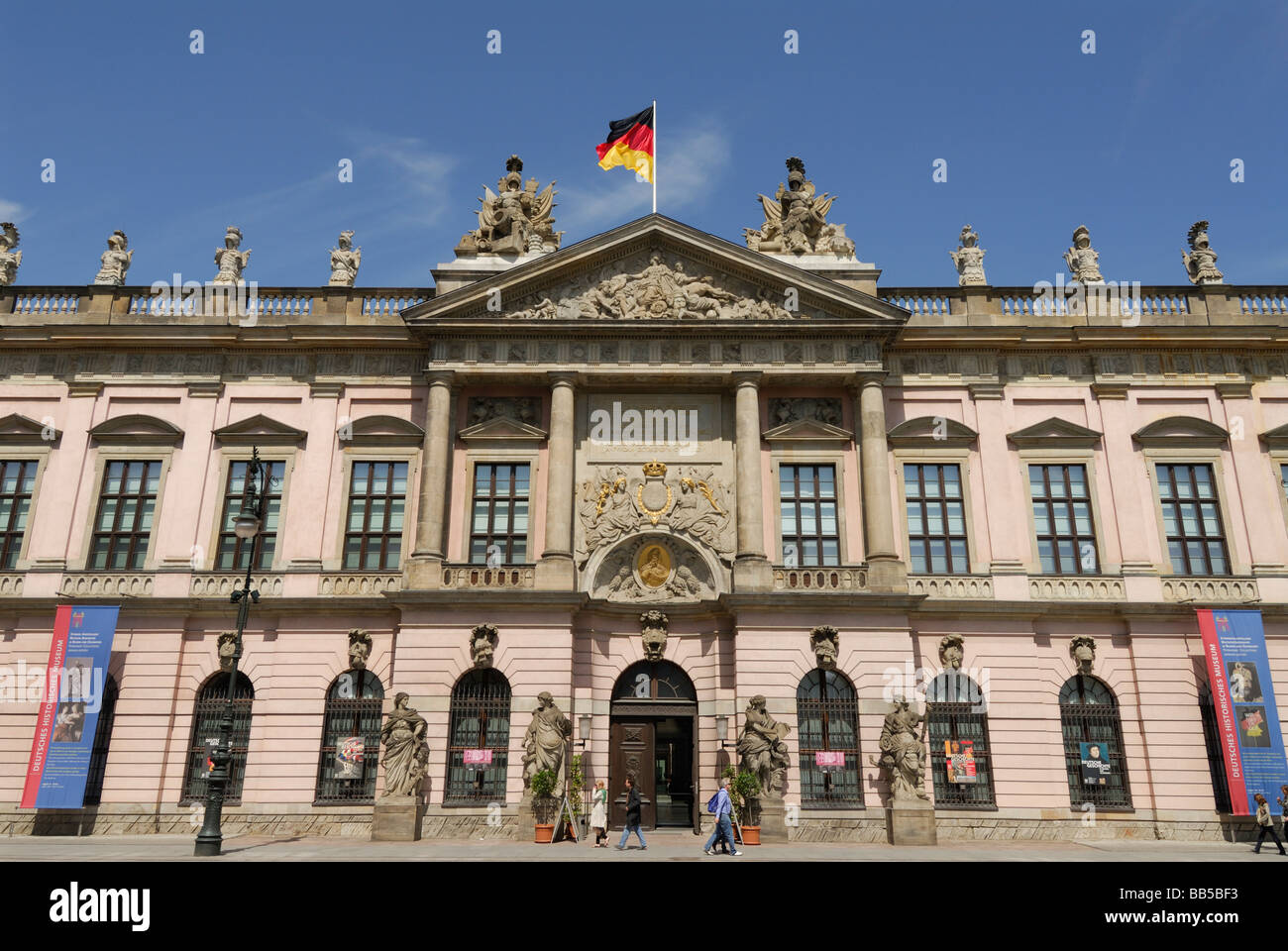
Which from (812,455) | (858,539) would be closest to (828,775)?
(858,539)

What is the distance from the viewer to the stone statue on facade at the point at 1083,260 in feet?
95.1

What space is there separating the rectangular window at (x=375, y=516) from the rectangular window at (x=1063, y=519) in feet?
62.9

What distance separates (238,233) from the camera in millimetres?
29859

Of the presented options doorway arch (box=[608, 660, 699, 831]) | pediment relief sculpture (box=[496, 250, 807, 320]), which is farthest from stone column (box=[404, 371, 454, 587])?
doorway arch (box=[608, 660, 699, 831])

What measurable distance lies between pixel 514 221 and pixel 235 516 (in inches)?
499

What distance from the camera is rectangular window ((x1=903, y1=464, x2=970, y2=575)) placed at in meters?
26.4

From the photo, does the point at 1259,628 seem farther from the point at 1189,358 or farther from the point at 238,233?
the point at 238,233

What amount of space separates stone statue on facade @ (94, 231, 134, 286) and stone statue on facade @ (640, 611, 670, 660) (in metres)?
20.7

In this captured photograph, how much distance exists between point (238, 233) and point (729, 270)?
54.0 feet

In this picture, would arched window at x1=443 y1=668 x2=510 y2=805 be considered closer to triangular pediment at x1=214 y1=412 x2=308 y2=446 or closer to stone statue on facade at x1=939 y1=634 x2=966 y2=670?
triangular pediment at x1=214 y1=412 x2=308 y2=446

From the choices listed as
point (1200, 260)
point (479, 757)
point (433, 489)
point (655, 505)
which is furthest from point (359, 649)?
point (1200, 260)

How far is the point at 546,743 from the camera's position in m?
22.8

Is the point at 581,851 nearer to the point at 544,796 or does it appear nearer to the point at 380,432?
the point at 544,796
